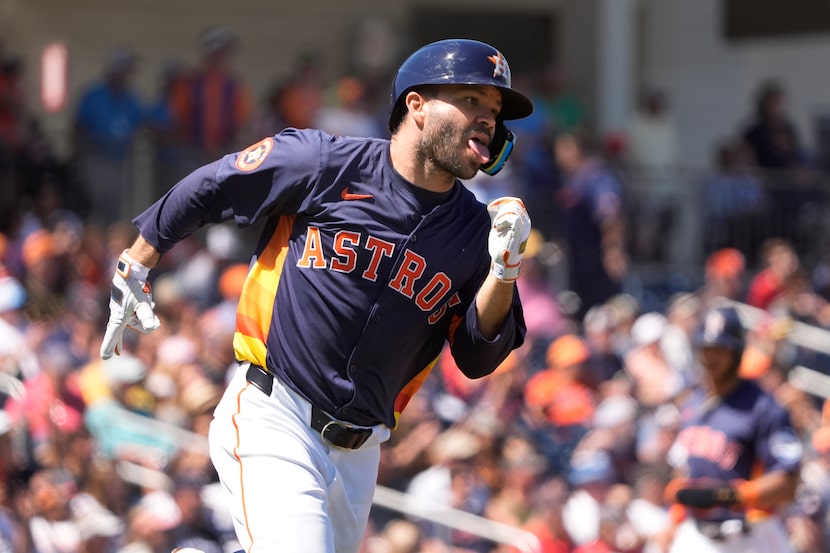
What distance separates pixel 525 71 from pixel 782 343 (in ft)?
24.9

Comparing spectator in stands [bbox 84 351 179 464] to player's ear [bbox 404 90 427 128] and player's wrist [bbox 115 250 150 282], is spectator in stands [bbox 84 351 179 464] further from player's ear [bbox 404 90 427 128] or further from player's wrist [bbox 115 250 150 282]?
player's ear [bbox 404 90 427 128]

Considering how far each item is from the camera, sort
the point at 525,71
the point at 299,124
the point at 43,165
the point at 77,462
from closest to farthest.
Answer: the point at 77,462
the point at 43,165
the point at 299,124
the point at 525,71

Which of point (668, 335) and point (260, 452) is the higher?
point (260, 452)

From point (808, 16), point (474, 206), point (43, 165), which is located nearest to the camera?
point (474, 206)

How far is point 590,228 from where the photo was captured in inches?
517

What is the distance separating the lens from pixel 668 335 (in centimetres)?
1136

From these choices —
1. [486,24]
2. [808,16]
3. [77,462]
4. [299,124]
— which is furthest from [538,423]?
[486,24]

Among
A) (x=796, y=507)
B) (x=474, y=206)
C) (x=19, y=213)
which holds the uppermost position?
(x=474, y=206)

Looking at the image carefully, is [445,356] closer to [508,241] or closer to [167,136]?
[167,136]

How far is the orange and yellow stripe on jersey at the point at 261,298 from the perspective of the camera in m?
5.09

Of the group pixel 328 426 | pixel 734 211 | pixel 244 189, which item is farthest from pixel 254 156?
pixel 734 211

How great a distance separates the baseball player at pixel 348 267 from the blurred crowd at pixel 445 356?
129 inches

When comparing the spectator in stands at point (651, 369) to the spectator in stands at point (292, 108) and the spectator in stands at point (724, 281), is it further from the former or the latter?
the spectator in stands at point (292, 108)

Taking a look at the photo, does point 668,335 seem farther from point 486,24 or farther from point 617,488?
point 486,24
